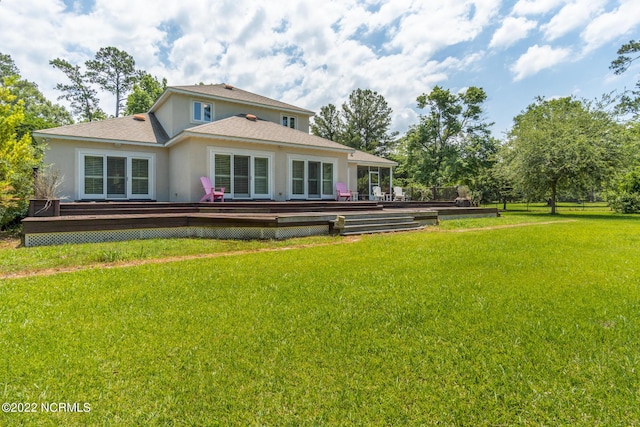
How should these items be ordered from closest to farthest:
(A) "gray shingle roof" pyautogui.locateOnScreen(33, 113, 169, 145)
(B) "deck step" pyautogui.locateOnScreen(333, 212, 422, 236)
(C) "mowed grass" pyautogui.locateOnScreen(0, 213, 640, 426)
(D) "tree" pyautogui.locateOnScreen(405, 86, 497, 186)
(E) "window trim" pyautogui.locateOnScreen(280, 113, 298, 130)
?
(C) "mowed grass" pyautogui.locateOnScreen(0, 213, 640, 426) < (B) "deck step" pyautogui.locateOnScreen(333, 212, 422, 236) < (A) "gray shingle roof" pyautogui.locateOnScreen(33, 113, 169, 145) < (E) "window trim" pyautogui.locateOnScreen(280, 113, 298, 130) < (D) "tree" pyautogui.locateOnScreen(405, 86, 497, 186)

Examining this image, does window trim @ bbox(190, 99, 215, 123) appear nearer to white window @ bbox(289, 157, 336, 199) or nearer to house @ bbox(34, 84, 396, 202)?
house @ bbox(34, 84, 396, 202)

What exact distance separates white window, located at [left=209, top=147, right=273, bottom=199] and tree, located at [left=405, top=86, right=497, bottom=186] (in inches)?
796

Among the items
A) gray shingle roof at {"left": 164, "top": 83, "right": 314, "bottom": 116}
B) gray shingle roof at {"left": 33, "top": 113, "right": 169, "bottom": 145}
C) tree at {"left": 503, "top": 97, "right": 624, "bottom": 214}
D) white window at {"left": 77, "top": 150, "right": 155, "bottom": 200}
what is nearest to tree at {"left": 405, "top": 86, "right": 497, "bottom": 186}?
tree at {"left": 503, "top": 97, "right": 624, "bottom": 214}

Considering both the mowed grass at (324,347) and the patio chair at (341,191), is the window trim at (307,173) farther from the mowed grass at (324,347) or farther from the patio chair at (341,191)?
the mowed grass at (324,347)

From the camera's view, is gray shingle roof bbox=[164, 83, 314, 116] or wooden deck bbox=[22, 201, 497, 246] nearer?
Result: wooden deck bbox=[22, 201, 497, 246]

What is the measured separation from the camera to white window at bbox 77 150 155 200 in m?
12.8

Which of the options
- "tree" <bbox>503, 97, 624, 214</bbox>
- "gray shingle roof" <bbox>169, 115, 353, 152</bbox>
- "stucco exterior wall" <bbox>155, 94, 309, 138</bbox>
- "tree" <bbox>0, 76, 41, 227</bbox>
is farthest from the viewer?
"tree" <bbox>503, 97, 624, 214</bbox>

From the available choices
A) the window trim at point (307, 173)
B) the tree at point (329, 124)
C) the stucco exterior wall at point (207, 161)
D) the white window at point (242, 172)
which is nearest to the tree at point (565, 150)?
the window trim at point (307, 173)

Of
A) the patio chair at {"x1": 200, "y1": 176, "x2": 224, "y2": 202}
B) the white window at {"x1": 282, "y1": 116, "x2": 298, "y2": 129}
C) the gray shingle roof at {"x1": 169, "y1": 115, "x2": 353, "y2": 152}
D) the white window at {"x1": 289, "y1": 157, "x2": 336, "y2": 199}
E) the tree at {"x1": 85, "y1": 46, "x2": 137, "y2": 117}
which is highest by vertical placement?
the tree at {"x1": 85, "y1": 46, "x2": 137, "y2": 117}

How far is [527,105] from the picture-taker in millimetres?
36406

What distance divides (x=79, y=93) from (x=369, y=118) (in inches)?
1415

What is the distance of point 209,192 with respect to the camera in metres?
11.9

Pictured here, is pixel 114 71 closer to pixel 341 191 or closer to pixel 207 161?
pixel 207 161

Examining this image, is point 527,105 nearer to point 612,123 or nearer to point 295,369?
point 612,123
